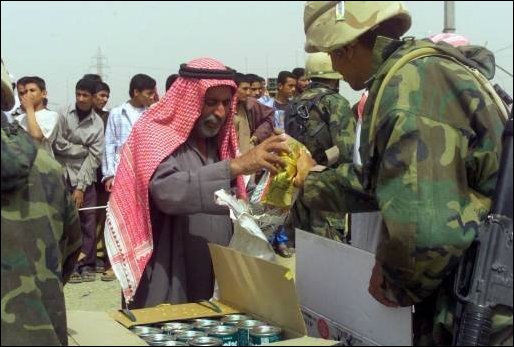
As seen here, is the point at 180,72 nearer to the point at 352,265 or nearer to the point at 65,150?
the point at 352,265

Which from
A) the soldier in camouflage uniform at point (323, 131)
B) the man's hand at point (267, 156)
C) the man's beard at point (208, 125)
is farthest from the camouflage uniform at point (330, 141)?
the man's hand at point (267, 156)

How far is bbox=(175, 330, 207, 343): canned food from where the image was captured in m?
2.32

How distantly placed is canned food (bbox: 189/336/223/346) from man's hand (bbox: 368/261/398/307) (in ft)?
1.67

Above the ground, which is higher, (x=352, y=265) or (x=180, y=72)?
(x=180, y=72)

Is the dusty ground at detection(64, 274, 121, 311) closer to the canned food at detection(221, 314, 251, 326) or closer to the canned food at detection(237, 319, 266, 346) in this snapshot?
the canned food at detection(221, 314, 251, 326)

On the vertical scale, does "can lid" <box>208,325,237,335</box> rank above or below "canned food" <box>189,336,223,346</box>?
below

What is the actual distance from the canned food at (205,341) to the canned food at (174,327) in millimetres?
193

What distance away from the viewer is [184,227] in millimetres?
3217

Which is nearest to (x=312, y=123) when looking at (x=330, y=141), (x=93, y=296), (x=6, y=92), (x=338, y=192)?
(x=330, y=141)

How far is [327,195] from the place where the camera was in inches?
98.1

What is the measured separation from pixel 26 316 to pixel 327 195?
1100 millimetres

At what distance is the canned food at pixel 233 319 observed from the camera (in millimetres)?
2536

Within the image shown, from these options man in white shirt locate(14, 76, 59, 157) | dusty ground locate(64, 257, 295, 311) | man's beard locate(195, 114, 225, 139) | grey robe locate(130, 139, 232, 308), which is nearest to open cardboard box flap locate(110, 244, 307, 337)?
grey robe locate(130, 139, 232, 308)

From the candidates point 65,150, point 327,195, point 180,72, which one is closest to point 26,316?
point 327,195
